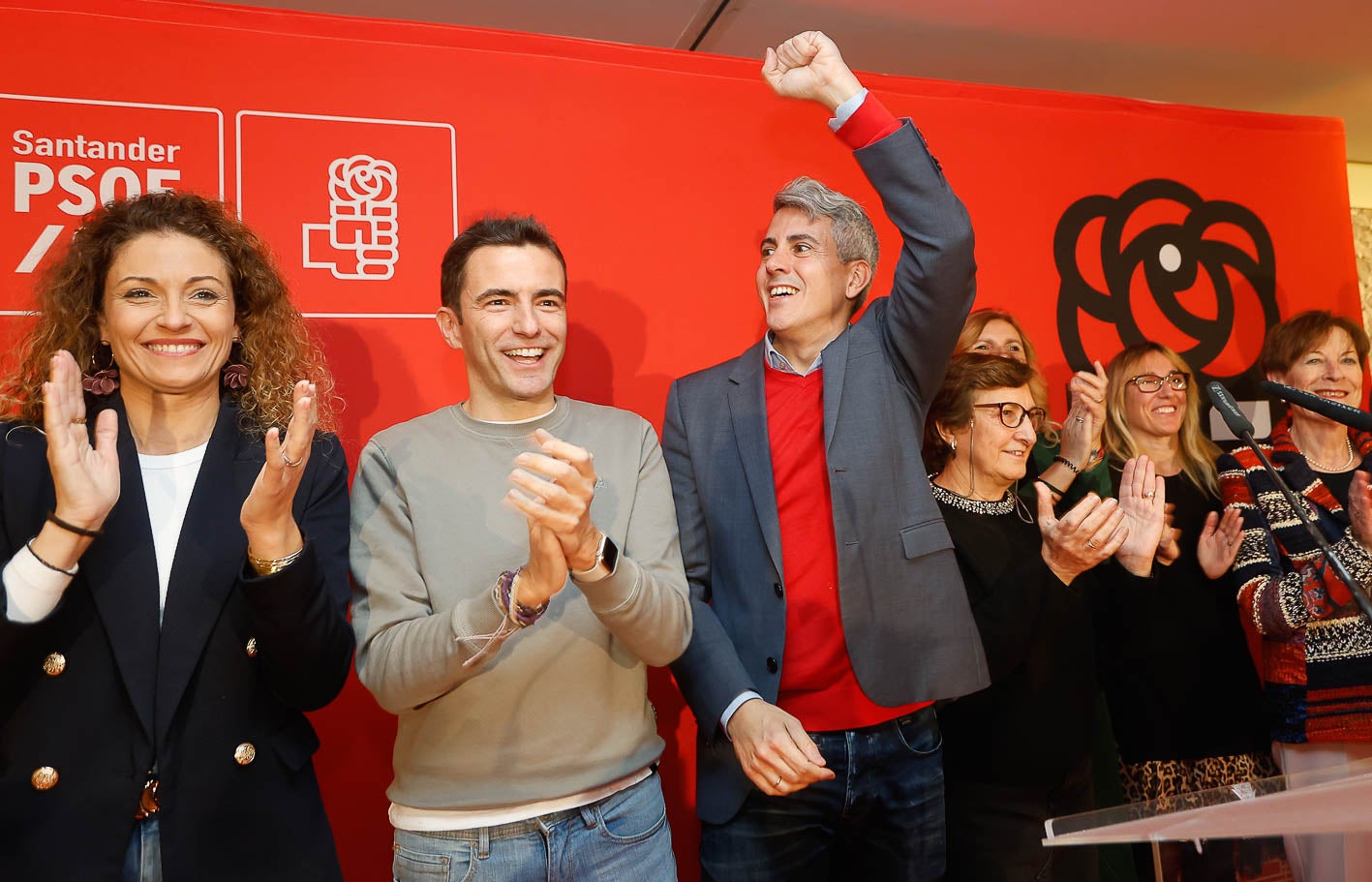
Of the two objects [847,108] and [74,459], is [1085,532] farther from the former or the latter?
[74,459]

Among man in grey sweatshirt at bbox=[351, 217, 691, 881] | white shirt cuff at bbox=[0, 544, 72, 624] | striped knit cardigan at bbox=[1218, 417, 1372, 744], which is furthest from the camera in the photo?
striped knit cardigan at bbox=[1218, 417, 1372, 744]

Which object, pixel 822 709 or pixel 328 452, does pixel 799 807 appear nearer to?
pixel 822 709

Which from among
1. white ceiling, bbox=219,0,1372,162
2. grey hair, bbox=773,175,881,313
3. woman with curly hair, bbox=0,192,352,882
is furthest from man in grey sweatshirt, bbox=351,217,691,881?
white ceiling, bbox=219,0,1372,162

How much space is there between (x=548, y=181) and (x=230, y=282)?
4.02 ft

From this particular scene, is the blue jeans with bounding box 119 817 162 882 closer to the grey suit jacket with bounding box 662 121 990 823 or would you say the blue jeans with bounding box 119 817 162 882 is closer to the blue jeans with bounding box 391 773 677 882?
the blue jeans with bounding box 391 773 677 882

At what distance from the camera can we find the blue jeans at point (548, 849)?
71.2 inches

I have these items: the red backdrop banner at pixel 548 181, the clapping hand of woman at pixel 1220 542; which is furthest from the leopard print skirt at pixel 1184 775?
the red backdrop banner at pixel 548 181

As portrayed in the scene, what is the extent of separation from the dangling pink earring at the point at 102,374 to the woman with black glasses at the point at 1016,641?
184 cm

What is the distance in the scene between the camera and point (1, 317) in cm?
256

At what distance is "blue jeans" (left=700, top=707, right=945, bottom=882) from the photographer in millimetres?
2137

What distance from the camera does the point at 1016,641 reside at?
234 cm

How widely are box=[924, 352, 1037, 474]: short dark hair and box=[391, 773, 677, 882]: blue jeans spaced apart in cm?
126

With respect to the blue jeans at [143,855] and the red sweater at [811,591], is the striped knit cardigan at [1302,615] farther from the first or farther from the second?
the blue jeans at [143,855]

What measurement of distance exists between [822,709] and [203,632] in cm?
123
